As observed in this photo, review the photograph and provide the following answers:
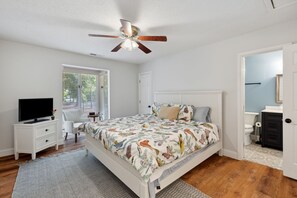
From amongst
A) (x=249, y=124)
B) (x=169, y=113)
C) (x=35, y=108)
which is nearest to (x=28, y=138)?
(x=35, y=108)

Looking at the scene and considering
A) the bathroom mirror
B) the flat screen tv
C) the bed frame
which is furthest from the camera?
the bathroom mirror

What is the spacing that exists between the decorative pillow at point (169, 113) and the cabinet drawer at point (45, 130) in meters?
2.50

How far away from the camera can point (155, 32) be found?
105 inches

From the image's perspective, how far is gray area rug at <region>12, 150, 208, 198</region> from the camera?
6.26 ft

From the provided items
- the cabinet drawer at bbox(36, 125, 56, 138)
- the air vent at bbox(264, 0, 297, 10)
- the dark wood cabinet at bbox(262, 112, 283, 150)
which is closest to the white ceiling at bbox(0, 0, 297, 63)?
the air vent at bbox(264, 0, 297, 10)

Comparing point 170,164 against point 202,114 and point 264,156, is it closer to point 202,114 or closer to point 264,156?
point 202,114

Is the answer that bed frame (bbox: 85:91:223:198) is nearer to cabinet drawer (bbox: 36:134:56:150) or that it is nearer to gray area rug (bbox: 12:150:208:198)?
gray area rug (bbox: 12:150:208:198)

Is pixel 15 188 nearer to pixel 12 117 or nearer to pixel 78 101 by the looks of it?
pixel 12 117

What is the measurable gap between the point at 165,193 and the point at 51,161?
231 cm

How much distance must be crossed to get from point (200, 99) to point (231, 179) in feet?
5.57

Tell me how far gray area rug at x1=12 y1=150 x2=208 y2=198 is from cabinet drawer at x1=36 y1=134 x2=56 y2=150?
13.0 inches

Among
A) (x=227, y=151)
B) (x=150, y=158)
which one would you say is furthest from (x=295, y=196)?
(x=150, y=158)

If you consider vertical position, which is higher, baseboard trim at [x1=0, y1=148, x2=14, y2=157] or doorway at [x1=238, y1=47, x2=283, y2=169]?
doorway at [x1=238, y1=47, x2=283, y2=169]

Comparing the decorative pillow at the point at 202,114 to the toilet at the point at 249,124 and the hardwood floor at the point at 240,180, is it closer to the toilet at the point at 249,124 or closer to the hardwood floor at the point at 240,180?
the hardwood floor at the point at 240,180
